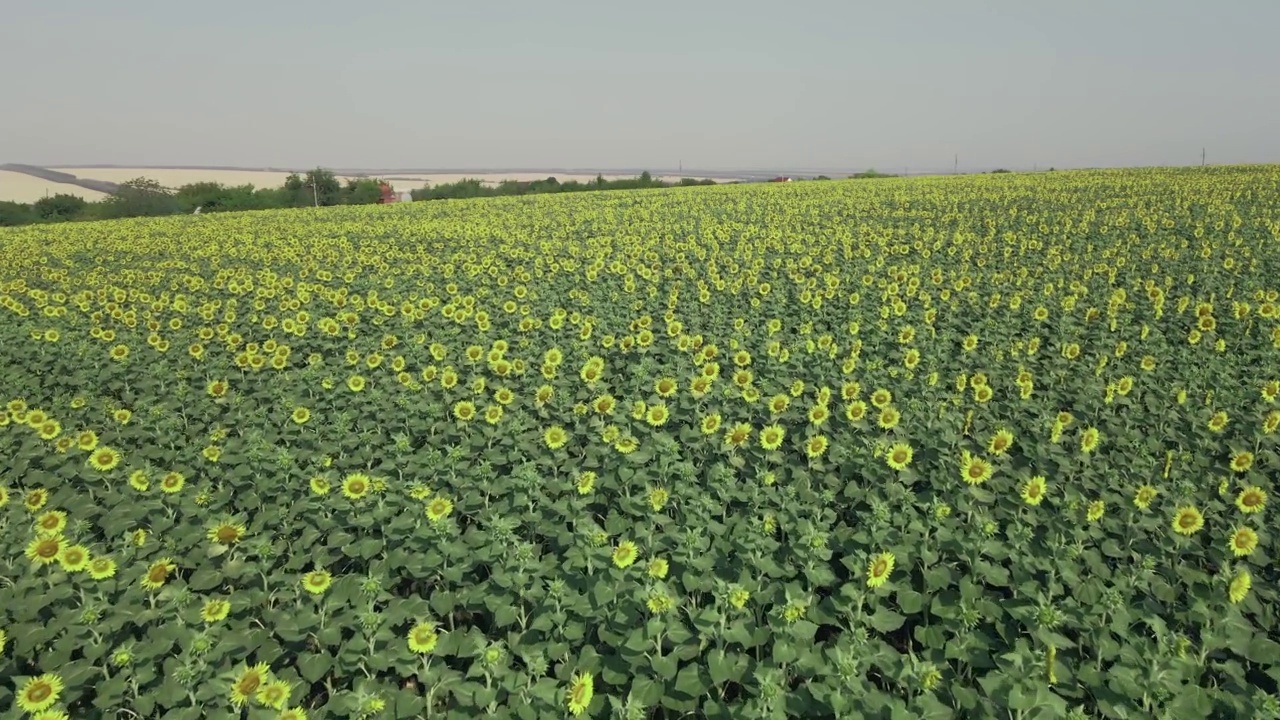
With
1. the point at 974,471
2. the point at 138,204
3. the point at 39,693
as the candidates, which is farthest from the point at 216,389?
the point at 138,204

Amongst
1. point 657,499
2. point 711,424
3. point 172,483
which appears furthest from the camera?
point 711,424

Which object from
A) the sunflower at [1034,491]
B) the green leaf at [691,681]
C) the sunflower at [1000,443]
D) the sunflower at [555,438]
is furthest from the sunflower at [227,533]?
the sunflower at [1000,443]

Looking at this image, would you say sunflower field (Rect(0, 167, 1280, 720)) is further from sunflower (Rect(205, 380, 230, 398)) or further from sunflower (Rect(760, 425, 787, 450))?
sunflower (Rect(205, 380, 230, 398))

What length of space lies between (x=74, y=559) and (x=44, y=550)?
225 millimetres

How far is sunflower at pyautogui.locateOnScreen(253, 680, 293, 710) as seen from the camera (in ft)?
9.92

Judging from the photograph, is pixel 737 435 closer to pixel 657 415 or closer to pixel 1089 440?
pixel 657 415

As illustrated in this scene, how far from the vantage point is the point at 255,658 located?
11.9 feet

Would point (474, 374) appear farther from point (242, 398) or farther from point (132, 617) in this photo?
point (132, 617)

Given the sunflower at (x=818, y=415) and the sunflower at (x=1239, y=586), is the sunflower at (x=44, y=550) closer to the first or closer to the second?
the sunflower at (x=818, y=415)

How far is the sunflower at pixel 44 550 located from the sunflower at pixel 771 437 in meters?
4.72

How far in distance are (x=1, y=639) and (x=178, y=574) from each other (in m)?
1.18

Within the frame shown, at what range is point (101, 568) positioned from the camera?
3.73 metres

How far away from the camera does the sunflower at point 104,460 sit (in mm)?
5113

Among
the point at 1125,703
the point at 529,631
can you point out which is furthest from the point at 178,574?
the point at 1125,703
